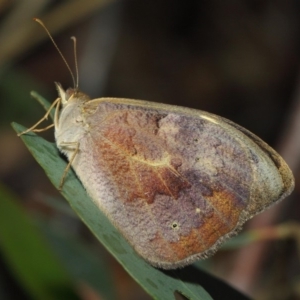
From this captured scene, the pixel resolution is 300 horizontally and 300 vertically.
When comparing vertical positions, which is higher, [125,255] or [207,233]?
[125,255]

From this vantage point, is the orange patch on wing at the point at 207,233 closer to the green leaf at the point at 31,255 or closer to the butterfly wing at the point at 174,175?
the butterfly wing at the point at 174,175

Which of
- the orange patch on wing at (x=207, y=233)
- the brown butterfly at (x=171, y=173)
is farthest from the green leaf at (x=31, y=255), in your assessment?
the orange patch on wing at (x=207, y=233)

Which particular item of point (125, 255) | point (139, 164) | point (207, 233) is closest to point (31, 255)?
point (139, 164)

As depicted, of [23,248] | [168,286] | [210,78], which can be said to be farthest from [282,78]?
[168,286]

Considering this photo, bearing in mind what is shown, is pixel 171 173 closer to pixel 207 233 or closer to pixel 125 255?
pixel 207 233

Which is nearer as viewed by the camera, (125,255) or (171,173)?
(125,255)

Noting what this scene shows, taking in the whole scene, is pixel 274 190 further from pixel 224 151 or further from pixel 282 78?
pixel 282 78
